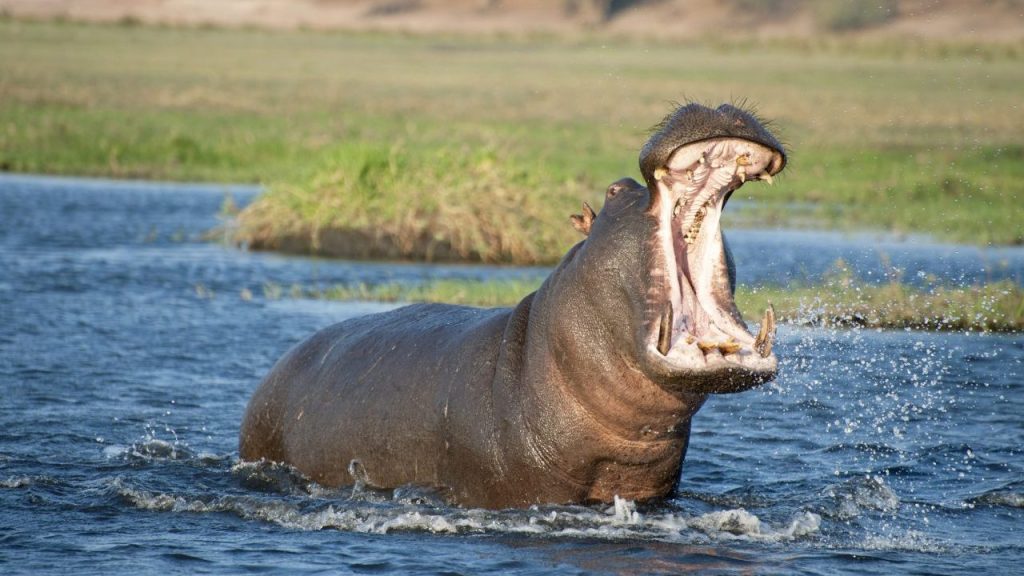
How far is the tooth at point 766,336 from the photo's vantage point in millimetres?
5441

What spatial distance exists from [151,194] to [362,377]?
18445 mm

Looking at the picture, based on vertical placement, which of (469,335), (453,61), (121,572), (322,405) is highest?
(453,61)

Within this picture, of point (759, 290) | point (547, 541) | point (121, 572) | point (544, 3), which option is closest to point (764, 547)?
point (547, 541)

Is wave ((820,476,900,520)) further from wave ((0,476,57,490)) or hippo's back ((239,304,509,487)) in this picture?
wave ((0,476,57,490))

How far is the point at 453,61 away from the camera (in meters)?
64.9

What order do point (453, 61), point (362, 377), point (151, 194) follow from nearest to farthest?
point (362, 377), point (151, 194), point (453, 61)

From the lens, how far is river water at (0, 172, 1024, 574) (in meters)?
6.28

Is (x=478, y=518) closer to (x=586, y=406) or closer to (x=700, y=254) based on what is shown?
(x=586, y=406)

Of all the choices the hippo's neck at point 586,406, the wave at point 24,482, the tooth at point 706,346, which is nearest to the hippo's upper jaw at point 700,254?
the tooth at point 706,346

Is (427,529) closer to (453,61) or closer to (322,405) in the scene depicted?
(322,405)

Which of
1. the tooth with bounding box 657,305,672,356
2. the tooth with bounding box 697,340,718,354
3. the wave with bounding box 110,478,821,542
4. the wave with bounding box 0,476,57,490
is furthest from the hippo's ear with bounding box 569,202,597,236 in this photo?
the wave with bounding box 0,476,57,490

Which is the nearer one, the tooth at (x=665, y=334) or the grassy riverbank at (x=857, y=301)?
the tooth at (x=665, y=334)

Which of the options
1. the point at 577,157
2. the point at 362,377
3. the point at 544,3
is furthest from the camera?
the point at 544,3

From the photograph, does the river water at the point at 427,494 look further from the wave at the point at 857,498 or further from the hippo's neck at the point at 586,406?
the hippo's neck at the point at 586,406
